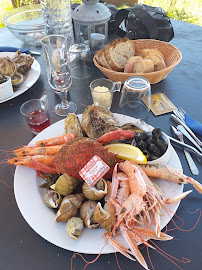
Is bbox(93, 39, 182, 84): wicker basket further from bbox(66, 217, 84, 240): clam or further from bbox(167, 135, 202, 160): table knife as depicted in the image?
bbox(66, 217, 84, 240): clam

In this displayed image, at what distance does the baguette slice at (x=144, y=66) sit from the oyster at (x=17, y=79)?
66cm

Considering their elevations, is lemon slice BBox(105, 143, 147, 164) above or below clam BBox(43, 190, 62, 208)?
above

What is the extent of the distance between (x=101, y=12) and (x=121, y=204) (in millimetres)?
1213

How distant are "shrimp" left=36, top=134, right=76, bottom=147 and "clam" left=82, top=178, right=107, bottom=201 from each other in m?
0.27

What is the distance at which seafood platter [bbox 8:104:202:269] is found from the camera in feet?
2.23

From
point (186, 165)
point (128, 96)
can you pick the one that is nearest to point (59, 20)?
point (128, 96)

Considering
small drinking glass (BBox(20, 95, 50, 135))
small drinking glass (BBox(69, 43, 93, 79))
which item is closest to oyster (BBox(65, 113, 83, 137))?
small drinking glass (BBox(20, 95, 50, 135))

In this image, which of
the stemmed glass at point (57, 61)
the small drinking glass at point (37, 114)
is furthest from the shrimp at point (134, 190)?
the stemmed glass at point (57, 61)

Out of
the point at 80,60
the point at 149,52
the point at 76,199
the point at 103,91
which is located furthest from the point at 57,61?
the point at 76,199

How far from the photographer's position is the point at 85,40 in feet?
5.36

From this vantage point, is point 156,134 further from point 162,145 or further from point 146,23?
point 146,23

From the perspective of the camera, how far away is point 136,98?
119 cm

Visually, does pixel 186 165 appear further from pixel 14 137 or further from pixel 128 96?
pixel 14 137

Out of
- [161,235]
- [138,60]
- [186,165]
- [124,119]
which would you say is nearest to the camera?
[161,235]
